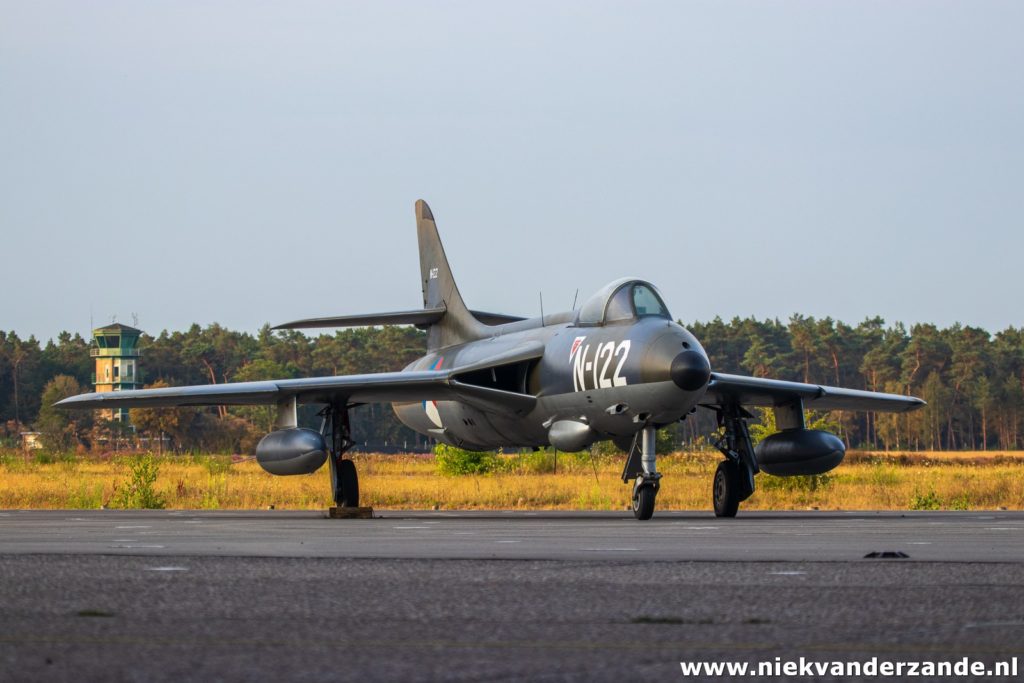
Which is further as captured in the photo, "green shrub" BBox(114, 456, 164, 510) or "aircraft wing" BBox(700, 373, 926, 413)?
"green shrub" BBox(114, 456, 164, 510)

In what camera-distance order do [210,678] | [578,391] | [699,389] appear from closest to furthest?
[210,678]
[699,389]
[578,391]

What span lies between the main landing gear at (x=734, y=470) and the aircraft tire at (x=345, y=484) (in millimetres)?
6327

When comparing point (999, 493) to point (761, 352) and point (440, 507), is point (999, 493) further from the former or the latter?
point (761, 352)

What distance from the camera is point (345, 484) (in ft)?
81.2

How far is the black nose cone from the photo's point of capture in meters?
Result: 19.0

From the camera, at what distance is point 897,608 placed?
264 inches

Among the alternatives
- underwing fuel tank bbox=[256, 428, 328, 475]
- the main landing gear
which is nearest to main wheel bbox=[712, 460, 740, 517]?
the main landing gear

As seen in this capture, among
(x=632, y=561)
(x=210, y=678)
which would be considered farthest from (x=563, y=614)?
(x=632, y=561)

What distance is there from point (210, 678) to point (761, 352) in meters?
158

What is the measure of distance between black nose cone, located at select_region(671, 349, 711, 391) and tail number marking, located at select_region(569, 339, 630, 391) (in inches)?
40.8

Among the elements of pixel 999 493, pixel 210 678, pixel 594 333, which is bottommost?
pixel 999 493

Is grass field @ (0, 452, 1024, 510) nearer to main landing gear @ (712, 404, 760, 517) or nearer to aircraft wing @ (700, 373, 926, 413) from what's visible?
aircraft wing @ (700, 373, 926, 413)

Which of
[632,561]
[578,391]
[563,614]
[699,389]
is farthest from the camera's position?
[578,391]

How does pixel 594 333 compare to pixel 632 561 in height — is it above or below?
above
